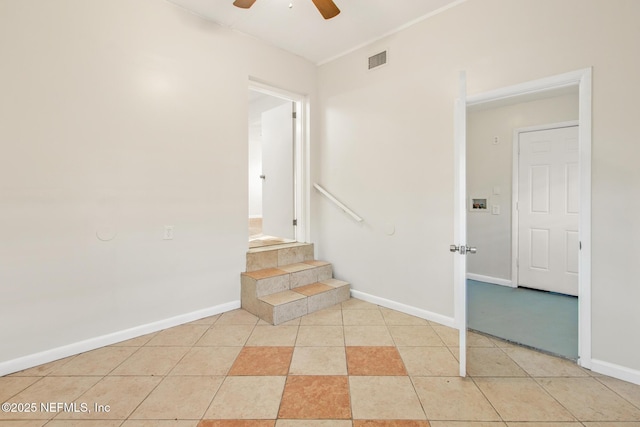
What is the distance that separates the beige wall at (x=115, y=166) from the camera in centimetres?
207

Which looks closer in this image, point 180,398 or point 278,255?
point 180,398

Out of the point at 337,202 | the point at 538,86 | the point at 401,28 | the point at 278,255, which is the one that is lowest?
the point at 278,255

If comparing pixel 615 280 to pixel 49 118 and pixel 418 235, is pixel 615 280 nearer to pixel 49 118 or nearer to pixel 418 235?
pixel 418 235

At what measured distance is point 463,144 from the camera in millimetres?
1900

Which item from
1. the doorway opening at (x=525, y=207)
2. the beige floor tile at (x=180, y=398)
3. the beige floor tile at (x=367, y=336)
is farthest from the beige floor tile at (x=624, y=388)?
the beige floor tile at (x=180, y=398)

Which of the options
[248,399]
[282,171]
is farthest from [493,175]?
[248,399]

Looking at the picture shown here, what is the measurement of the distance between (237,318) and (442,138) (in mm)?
2558

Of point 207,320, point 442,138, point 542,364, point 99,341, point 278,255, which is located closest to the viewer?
point 542,364

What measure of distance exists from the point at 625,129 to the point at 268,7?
286 centimetres

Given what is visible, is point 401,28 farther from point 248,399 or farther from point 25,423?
point 25,423

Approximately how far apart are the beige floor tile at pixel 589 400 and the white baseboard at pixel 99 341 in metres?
2.71

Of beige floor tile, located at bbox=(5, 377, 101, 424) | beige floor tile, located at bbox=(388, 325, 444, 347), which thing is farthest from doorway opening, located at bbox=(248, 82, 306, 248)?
beige floor tile, located at bbox=(5, 377, 101, 424)

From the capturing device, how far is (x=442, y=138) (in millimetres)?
2773

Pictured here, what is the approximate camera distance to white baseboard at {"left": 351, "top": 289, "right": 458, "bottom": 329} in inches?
109
